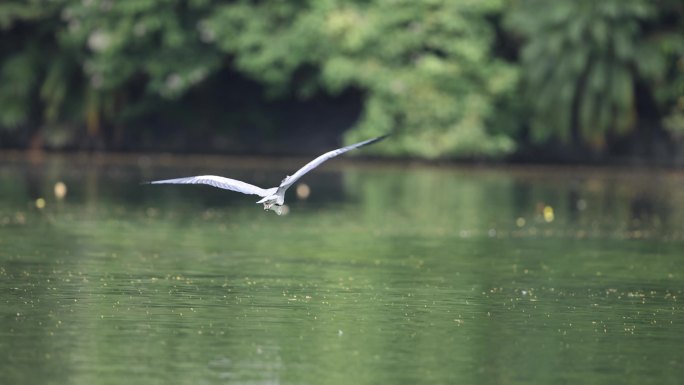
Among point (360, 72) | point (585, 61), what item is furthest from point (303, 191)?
point (585, 61)

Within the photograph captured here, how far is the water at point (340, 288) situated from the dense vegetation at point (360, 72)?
384 inches

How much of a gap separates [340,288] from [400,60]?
2740 cm

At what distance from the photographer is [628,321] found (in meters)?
14.8

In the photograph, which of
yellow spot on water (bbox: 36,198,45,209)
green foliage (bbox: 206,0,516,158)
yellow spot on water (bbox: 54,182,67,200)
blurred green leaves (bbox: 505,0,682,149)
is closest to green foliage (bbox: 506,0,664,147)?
blurred green leaves (bbox: 505,0,682,149)

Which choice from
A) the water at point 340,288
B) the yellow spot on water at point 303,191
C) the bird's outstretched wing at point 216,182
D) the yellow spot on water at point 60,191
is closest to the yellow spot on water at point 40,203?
the water at point 340,288

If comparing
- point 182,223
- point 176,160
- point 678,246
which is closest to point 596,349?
point 678,246

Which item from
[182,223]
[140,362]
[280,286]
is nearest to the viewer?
[140,362]

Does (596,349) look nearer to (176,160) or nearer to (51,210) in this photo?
(51,210)

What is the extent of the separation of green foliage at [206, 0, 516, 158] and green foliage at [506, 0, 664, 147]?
102 cm

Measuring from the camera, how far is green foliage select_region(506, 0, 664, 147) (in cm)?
4116

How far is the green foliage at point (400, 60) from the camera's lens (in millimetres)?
42438

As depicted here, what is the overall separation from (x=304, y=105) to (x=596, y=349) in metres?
36.2

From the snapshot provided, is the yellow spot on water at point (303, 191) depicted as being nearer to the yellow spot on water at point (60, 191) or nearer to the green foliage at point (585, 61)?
the yellow spot on water at point (60, 191)

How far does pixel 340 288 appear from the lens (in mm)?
16938
